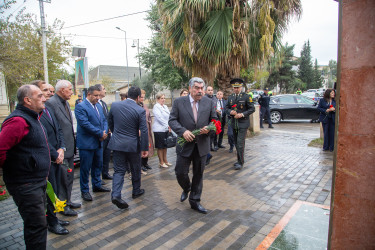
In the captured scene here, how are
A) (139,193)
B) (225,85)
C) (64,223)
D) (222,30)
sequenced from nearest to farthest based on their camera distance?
(64,223) → (139,193) → (222,30) → (225,85)

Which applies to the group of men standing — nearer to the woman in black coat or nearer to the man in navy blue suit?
the man in navy blue suit

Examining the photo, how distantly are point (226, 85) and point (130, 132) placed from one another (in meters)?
6.22

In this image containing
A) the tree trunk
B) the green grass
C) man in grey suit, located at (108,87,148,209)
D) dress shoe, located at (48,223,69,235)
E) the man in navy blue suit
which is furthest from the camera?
the tree trunk

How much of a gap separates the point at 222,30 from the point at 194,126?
5.11 metres

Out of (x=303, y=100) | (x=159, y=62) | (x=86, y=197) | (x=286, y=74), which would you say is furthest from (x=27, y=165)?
(x=286, y=74)

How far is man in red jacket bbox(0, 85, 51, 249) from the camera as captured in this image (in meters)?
2.38

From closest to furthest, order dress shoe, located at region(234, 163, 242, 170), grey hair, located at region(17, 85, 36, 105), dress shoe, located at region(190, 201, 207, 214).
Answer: grey hair, located at region(17, 85, 36, 105) → dress shoe, located at region(190, 201, 207, 214) → dress shoe, located at region(234, 163, 242, 170)

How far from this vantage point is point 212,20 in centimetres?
791

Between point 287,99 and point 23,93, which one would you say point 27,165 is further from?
point 287,99

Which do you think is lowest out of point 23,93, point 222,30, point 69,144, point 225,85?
point 69,144

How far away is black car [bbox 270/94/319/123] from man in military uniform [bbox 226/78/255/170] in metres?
8.30

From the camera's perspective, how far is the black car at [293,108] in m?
13.2

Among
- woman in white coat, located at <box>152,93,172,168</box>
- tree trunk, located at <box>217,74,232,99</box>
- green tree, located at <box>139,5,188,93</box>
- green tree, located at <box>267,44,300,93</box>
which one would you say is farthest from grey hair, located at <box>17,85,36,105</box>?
green tree, located at <box>267,44,300,93</box>

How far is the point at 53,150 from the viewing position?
319 centimetres
